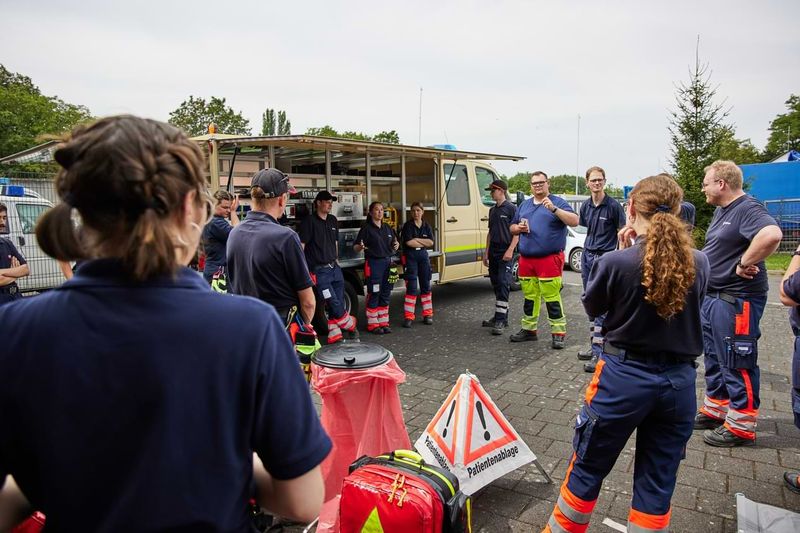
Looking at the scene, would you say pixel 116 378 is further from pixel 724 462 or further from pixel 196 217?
pixel 724 462

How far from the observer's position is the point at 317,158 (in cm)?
777

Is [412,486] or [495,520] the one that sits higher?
[412,486]

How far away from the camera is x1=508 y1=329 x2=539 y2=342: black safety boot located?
6.93m

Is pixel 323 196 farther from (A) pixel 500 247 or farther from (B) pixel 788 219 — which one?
(B) pixel 788 219

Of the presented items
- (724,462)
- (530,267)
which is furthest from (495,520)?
(530,267)

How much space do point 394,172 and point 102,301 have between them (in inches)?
312

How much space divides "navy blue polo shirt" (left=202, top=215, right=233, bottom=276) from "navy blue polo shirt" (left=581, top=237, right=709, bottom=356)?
4.39 meters

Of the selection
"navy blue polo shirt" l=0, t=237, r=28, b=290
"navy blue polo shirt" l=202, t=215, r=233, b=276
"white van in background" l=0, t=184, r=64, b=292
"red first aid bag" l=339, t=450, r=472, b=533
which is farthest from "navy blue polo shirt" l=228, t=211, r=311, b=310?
"white van in background" l=0, t=184, r=64, b=292

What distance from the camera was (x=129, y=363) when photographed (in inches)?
38.1

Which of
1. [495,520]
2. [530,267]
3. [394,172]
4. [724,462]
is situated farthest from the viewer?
[394,172]

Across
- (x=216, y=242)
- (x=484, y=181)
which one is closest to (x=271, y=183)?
(x=216, y=242)

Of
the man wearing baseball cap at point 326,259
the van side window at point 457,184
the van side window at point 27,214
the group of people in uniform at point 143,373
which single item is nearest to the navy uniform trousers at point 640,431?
the group of people in uniform at point 143,373

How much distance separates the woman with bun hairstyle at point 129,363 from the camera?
0.97 meters

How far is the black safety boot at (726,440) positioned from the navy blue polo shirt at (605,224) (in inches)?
91.6
